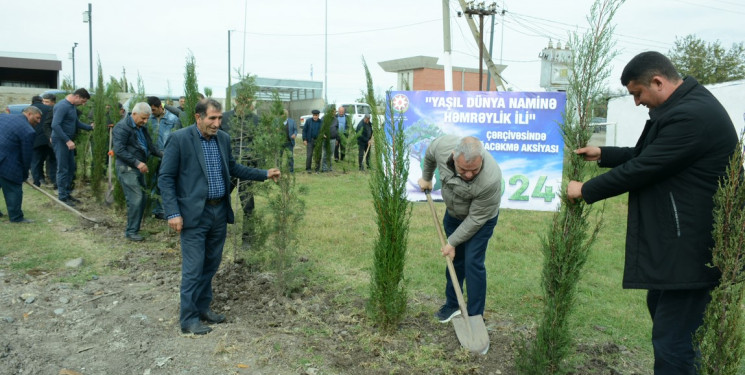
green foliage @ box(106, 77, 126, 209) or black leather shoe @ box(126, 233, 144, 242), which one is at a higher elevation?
green foliage @ box(106, 77, 126, 209)

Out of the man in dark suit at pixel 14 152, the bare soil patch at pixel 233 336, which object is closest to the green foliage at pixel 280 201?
the bare soil patch at pixel 233 336

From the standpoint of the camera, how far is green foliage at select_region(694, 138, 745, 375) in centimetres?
255

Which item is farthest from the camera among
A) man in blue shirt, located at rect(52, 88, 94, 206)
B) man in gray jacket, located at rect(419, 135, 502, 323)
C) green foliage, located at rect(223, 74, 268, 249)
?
man in blue shirt, located at rect(52, 88, 94, 206)

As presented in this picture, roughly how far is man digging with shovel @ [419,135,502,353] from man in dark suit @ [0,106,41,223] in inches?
265

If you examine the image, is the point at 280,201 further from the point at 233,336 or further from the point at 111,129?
the point at 111,129

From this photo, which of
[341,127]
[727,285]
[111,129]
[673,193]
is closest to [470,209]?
[673,193]

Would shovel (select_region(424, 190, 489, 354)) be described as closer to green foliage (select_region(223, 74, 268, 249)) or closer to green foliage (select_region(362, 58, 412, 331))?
green foliage (select_region(362, 58, 412, 331))

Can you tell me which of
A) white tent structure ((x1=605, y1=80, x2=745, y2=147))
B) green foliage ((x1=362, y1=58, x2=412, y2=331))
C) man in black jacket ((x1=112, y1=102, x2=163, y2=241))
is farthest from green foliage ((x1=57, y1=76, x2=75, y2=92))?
white tent structure ((x1=605, y1=80, x2=745, y2=147))

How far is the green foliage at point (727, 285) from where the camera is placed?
2.55 meters

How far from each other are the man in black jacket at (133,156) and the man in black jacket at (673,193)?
244 inches

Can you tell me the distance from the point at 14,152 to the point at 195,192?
5.41 metres

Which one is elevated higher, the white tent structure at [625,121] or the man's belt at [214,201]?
the white tent structure at [625,121]

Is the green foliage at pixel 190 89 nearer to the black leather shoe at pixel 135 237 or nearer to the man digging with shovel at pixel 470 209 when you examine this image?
the black leather shoe at pixel 135 237

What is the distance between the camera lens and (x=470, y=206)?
431 cm
